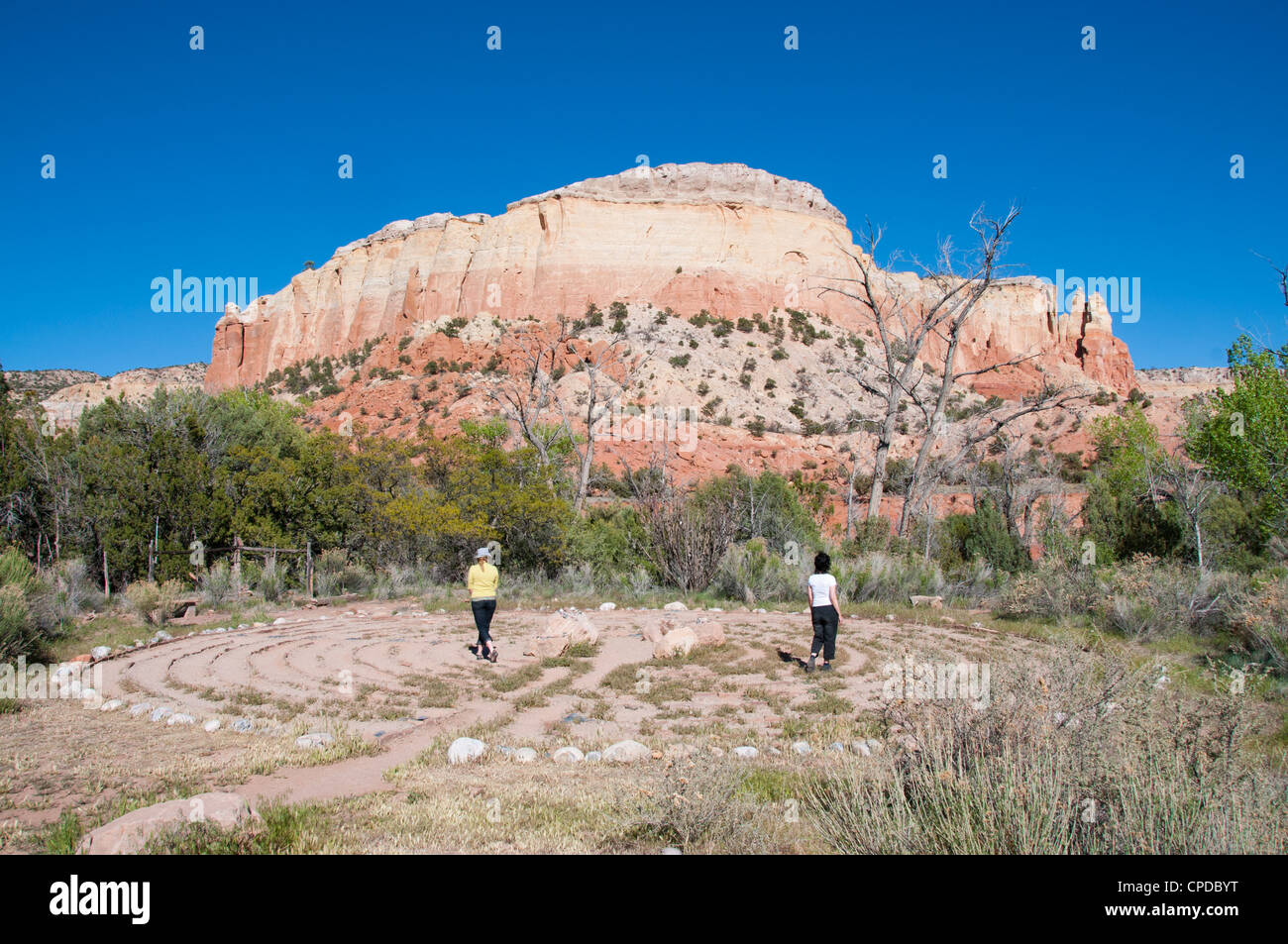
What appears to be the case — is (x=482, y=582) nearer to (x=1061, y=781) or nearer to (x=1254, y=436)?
(x=1061, y=781)

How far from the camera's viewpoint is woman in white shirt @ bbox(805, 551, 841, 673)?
332 inches

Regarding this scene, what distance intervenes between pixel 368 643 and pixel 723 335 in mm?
47249

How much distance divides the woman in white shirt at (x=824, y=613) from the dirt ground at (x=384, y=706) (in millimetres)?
337

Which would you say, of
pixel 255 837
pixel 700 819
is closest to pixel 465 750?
pixel 255 837

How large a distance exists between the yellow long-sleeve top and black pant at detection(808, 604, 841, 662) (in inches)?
156

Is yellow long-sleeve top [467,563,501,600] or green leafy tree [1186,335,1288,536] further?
green leafy tree [1186,335,1288,536]

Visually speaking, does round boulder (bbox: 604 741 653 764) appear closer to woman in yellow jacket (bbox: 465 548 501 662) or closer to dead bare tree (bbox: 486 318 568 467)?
woman in yellow jacket (bbox: 465 548 501 662)

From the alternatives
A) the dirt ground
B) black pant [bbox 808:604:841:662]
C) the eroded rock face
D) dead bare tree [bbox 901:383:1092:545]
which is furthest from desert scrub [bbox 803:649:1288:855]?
the eroded rock face

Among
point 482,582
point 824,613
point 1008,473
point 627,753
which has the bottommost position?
point 627,753

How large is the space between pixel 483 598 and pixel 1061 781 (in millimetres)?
7093

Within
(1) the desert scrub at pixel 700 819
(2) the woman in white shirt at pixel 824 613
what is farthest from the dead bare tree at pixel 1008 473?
(1) the desert scrub at pixel 700 819

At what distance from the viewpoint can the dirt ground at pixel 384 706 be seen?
16.1 ft

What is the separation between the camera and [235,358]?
73125 mm

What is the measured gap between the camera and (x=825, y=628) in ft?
28.5
